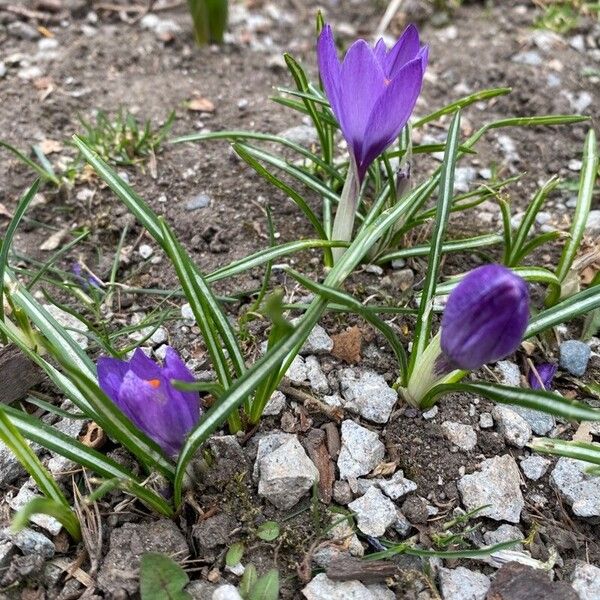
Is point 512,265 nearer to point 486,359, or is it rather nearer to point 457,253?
point 457,253

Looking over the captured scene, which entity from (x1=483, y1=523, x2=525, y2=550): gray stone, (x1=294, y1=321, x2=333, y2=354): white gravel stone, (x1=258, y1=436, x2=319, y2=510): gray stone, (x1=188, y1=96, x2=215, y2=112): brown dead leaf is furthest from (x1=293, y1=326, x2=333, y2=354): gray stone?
(x1=188, y1=96, x2=215, y2=112): brown dead leaf

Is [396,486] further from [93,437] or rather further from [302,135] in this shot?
[302,135]

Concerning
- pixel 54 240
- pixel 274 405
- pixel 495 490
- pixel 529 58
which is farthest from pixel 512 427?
pixel 529 58

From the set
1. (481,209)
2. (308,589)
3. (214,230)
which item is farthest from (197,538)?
(481,209)

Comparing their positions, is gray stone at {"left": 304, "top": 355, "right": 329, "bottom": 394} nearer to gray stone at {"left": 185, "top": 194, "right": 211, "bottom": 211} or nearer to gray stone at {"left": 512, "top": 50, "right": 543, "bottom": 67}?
gray stone at {"left": 185, "top": 194, "right": 211, "bottom": 211}

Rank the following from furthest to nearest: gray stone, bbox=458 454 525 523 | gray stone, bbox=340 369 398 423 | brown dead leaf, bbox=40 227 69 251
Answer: brown dead leaf, bbox=40 227 69 251 < gray stone, bbox=340 369 398 423 < gray stone, bbox=458 454 525 523

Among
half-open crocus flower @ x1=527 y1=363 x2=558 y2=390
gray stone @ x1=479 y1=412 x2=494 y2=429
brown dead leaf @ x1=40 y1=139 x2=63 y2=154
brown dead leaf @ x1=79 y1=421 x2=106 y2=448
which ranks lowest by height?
half-open crocus flower @ x1=527 y1=363 x2=558 y2=390
